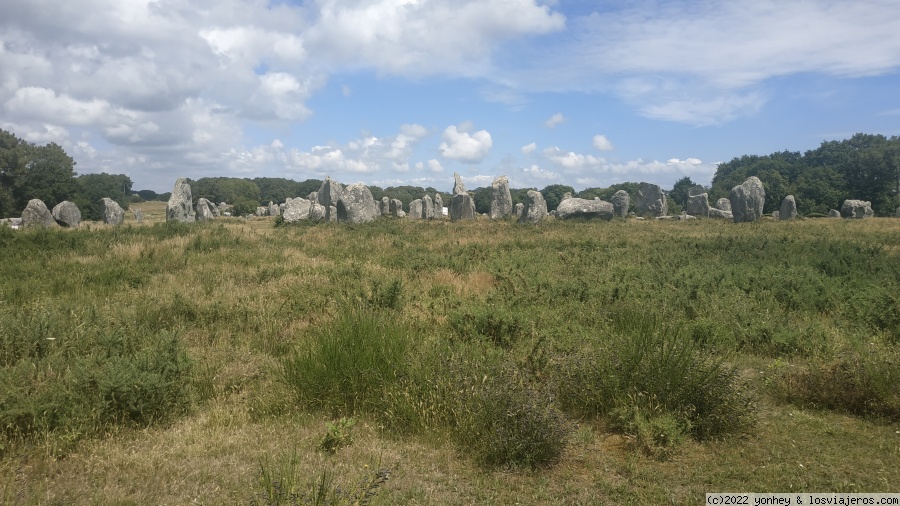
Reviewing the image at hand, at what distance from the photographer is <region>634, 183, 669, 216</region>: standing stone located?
44.9 m

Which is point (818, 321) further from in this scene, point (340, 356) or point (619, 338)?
A: point (340, 356)

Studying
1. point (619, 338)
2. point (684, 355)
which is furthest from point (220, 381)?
point (684, 355)

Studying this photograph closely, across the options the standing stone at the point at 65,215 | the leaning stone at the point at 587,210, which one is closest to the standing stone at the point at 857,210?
the leaning stone at the point at 587,210

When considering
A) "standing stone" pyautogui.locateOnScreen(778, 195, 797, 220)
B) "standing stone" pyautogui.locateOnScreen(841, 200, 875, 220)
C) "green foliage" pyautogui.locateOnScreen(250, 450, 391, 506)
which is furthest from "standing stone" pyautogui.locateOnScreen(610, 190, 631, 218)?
"green foliage" pyautogui.locateOnScreen(250, 450, 391, 506)

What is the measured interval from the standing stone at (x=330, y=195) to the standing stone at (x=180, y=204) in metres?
9.56

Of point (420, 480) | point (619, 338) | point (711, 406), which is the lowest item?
point (420, 480)

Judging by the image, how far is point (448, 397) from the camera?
5.05m

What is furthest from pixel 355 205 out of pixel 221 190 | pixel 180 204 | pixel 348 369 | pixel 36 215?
pixel 221 190

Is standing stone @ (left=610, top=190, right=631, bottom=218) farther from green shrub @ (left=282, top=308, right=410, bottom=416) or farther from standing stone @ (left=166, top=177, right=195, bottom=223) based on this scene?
green shrub @ (left=282, top=308, right=410, bottom=416)

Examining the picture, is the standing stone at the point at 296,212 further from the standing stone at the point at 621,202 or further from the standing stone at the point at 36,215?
the standing stone at the point at 621,202

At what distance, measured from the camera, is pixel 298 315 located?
859 cm

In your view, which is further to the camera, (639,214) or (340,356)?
(639,214)

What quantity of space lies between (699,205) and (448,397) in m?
44.2

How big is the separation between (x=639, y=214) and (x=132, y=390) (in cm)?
4692
